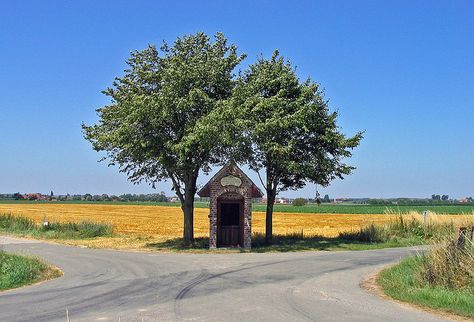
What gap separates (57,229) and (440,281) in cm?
3185

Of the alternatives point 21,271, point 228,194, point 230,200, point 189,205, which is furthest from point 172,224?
point 21,271

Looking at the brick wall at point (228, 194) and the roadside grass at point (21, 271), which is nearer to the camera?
the roadside grass at point (21, 271)

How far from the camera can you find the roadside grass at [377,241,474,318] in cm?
1322

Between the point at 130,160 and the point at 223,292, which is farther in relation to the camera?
the point at 130,160

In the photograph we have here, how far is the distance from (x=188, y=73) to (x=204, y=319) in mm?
18341

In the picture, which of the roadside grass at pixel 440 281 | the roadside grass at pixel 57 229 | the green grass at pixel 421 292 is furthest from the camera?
the roadside grass at pixel 57 229

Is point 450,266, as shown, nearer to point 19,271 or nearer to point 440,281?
point 440,281

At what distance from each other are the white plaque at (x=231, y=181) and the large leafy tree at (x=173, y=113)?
1.54 m

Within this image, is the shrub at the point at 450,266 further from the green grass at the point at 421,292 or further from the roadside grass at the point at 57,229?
the roadside grass at the point at 57,229

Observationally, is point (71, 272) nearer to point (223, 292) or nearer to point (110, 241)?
point (223, 292)

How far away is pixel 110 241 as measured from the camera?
35531 millimetres

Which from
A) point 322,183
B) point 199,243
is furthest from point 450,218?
point 199,243

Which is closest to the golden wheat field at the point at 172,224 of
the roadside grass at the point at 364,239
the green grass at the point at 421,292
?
the roadside grass at the point at 364,239

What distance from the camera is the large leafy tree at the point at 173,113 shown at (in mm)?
27156
